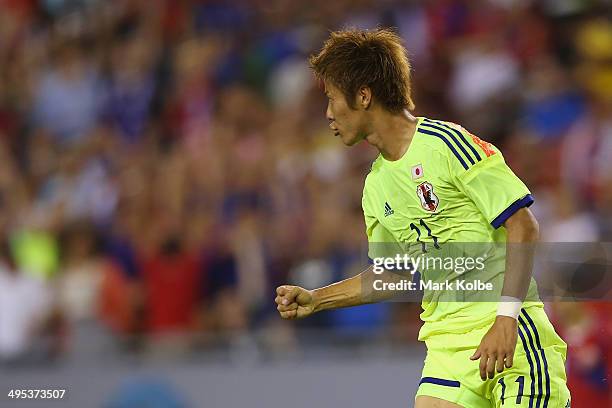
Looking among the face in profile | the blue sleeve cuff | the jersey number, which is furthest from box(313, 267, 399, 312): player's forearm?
the blue sleeve cuff

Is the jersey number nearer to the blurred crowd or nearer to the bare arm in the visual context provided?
the bare arm

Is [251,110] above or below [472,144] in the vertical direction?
above

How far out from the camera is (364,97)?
5.21 meters

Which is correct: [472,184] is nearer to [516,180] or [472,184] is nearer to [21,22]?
[516,180]

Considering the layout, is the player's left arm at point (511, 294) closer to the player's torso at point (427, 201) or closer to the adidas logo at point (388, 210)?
the player's torso at point (427, 201)

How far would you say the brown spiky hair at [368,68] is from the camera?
520 centimetres

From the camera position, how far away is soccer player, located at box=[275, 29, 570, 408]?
493cm

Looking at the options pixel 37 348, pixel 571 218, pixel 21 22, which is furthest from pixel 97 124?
pixel 571 218

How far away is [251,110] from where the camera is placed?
1104 cm

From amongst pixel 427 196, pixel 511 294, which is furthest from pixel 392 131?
pixel 511 294

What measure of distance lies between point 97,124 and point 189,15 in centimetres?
164

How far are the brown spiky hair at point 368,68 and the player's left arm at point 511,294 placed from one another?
0.75 m

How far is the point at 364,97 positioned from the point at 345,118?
0.12 m

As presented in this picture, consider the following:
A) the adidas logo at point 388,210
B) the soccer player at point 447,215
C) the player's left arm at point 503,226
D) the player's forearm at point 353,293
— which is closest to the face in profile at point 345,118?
the soccer player at point 447,215
